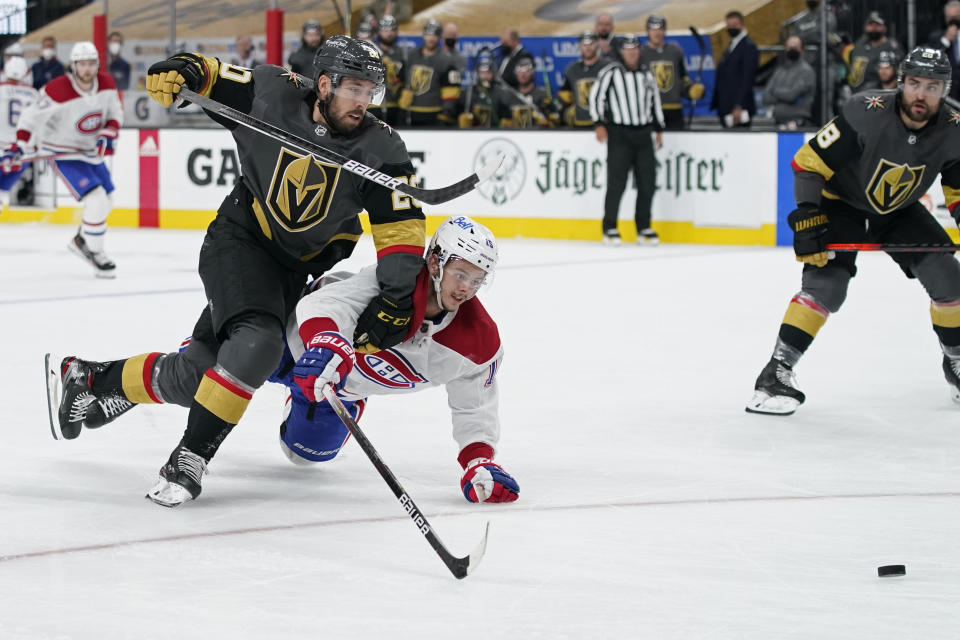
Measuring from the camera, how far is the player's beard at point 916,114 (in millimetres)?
4227

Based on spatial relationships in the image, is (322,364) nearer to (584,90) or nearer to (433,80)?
(584,90)

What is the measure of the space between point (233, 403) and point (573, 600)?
103 cm

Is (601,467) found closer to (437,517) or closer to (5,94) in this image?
(437,517)

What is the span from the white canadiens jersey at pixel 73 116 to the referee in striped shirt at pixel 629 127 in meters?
3.57

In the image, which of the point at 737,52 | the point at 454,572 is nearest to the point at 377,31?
the point at 737,52

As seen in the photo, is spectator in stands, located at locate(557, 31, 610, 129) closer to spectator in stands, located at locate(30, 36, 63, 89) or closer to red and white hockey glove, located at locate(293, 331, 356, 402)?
spectator in stands, located at locate(30, 36, 63, 89)

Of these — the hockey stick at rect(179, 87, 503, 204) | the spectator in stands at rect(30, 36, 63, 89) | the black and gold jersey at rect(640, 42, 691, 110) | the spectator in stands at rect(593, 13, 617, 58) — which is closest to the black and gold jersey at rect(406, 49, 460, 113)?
the spectator in stands at rect(593, 13, 617, 58)

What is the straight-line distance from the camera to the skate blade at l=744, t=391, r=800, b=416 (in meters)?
4.33

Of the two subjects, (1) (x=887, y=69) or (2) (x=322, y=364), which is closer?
(2) (x=322, y=364)

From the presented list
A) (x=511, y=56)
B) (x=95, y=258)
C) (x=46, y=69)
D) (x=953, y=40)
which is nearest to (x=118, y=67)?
(x=46, y=69)

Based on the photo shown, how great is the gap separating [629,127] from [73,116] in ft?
12.9

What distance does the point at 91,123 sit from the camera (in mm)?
8000

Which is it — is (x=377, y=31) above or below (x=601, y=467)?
above

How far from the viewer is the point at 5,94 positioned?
1246 centimetres
